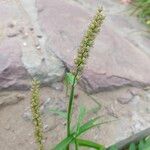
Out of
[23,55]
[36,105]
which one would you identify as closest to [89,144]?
[36,105]

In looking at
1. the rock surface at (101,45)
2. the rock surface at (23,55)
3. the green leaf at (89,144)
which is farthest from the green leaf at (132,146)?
the rock surface at (23,55)

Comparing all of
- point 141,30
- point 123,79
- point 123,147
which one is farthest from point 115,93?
point 141,30

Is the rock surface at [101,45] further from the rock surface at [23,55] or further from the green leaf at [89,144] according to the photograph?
the green leaf at [89,144]

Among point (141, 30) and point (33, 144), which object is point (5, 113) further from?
point (141, 30)

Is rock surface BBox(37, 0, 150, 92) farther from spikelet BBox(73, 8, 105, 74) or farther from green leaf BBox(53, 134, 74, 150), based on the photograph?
spikelet BBox(73, 8, 105, 74)

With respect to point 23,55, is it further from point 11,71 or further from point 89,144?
point 89,144

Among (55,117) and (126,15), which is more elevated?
(126,15)

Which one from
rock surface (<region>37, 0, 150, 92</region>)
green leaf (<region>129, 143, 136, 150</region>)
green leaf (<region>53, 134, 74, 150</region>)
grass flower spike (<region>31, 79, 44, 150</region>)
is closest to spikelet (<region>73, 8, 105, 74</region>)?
grass flower spike (<region>31, 79, 44, 150</region>)
